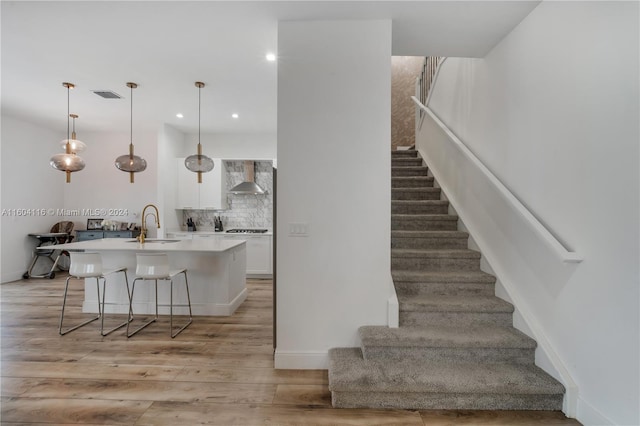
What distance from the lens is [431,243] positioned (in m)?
3.54

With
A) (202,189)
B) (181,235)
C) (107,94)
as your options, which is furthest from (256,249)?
(107,94)

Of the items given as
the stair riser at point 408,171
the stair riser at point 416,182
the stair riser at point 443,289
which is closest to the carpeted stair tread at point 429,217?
the stair riser at point 416,182

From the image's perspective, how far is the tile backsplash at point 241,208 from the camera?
21.9 ft

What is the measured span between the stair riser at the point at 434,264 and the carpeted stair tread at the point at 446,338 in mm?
775

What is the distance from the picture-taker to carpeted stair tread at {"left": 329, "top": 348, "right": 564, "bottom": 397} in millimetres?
2055

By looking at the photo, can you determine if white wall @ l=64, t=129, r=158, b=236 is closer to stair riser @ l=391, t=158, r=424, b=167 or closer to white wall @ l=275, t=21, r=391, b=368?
stair riser @ l=391, t=158, r=424, b=167

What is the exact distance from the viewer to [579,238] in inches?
77.6

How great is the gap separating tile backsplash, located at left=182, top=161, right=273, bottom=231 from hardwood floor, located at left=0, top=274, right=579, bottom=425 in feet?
10.7

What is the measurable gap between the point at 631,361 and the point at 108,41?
4658mm

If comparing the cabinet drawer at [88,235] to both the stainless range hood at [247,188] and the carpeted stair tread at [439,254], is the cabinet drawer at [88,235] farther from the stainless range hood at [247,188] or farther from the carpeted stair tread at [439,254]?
the carpeted stair tread at [439,254]

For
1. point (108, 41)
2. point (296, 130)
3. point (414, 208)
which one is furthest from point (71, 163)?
point (414, 208)

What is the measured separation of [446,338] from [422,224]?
1.69m

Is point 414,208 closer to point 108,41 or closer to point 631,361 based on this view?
point 631,361

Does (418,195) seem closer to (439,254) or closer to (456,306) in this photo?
(439,254)
